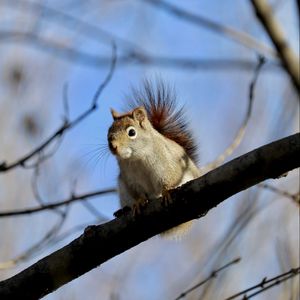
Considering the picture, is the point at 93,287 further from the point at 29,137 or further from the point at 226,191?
the point at 226,191

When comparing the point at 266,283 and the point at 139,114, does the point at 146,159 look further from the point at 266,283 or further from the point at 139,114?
the point at 266,283

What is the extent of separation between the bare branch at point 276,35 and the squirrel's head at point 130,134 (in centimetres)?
95

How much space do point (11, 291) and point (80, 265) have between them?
205mm

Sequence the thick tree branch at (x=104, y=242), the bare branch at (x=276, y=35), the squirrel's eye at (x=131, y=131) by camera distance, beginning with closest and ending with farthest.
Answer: the bare branch at (x=276, y=35) → the thick tree branch at (x=104, y=242) → the squirrel's eye at (x=131, y=131)

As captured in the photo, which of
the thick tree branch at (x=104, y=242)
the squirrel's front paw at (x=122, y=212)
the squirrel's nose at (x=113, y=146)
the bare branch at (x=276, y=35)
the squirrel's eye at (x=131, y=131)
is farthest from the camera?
the squirrel's eye at (x=131, y=131)

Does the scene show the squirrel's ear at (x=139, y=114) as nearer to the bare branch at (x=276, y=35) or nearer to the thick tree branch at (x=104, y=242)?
the thick tree branch at (x=104, y=242)

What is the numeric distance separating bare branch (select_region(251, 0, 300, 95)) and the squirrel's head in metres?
0.95

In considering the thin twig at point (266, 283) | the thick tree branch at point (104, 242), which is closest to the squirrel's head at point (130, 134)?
the thick tree branch at point (104, 242)

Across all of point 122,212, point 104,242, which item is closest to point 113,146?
point 122,212

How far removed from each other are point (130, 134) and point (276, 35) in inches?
41.6

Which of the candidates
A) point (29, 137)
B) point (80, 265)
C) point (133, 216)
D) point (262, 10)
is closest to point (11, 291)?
point (80, 265)

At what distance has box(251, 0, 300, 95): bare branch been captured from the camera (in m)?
1.59

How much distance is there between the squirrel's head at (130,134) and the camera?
253cm

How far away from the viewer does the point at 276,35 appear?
5.41 feet
